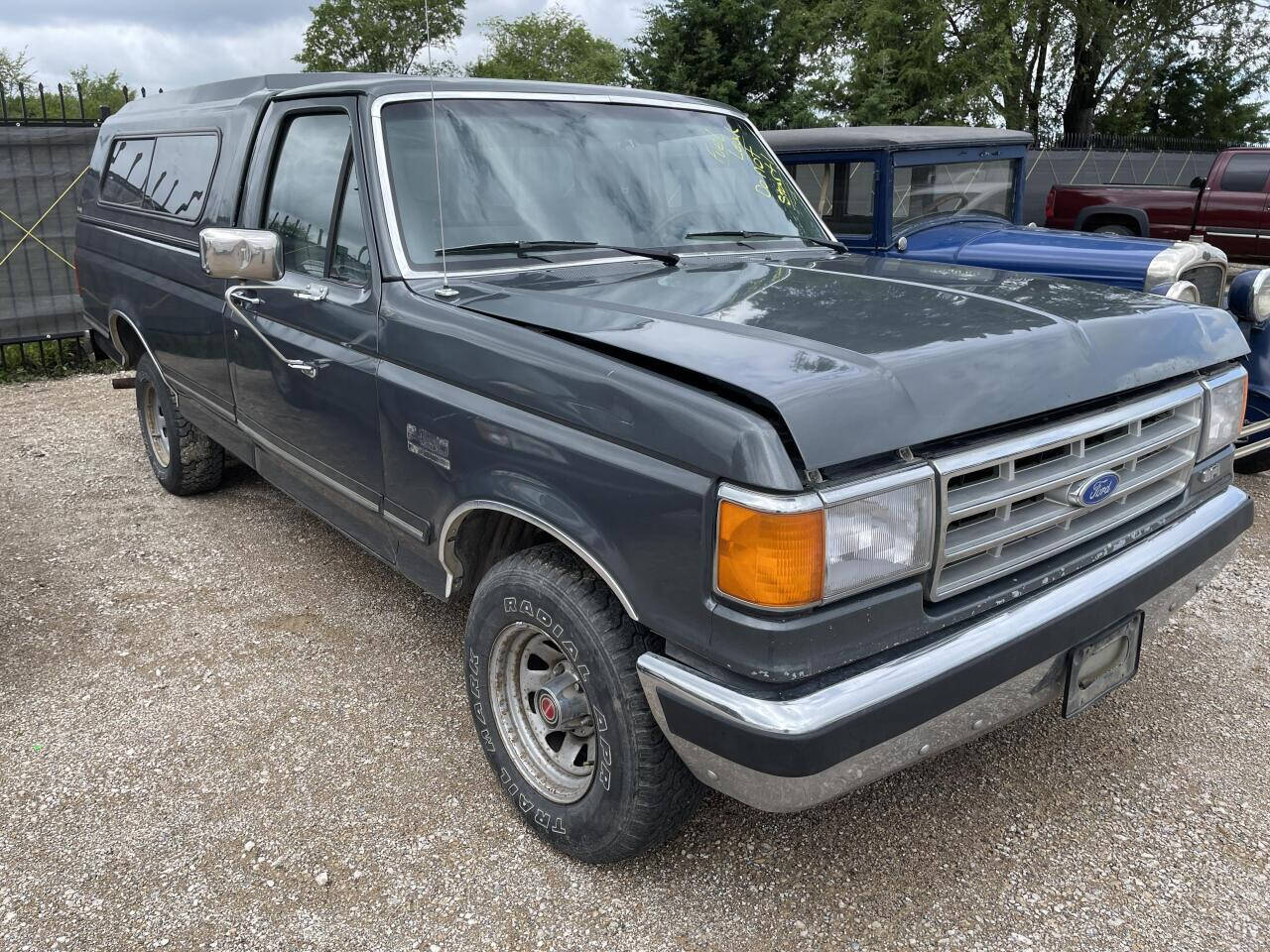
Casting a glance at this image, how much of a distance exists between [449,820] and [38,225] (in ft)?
27.2

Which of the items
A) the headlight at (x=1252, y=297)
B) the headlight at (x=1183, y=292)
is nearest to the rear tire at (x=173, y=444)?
the headlight at (x=1183, y=292)

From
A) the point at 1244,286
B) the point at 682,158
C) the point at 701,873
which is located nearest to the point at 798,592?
the point at 701,873

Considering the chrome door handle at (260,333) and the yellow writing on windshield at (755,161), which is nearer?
the chrome door handle at (260,333)

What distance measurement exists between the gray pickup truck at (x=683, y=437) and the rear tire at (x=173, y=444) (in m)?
1.35

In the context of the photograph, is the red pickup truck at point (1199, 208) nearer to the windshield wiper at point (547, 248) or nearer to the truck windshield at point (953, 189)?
the truck windshield at point (953, 189)

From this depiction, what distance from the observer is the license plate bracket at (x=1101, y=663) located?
2484 mm

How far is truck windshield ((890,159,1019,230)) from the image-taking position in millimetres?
6613

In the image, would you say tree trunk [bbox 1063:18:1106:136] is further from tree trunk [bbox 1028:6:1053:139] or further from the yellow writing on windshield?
the yellow writing on windshield

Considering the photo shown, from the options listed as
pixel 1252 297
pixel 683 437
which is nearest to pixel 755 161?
pixel 683 437

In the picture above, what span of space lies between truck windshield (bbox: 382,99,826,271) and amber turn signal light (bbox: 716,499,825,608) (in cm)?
148

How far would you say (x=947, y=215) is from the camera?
23.0 ft

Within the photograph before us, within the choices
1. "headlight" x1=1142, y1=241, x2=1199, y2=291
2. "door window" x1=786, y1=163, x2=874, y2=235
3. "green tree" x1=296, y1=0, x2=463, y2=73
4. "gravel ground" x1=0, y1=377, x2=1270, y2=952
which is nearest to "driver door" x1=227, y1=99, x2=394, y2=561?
"gravel ground" x1=0, y1=377, x2=1270, y2=952

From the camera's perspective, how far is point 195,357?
443 cm

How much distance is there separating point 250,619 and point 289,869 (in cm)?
168
